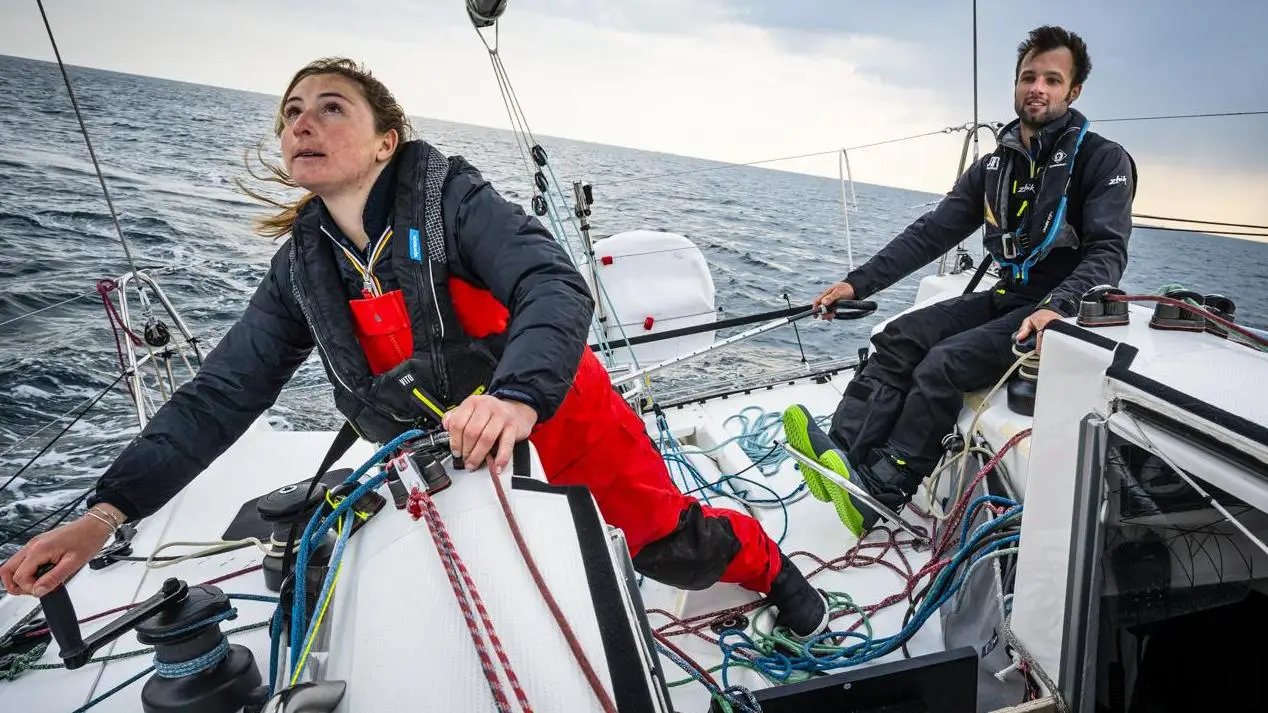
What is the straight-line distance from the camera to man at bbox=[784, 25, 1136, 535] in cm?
219

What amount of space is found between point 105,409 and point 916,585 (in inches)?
206

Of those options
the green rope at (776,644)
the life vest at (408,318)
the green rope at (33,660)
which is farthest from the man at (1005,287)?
the green rope at (33,660)

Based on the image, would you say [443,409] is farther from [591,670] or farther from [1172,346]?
[1172,346]

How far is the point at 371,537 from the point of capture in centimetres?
96

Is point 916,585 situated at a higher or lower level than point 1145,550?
lower

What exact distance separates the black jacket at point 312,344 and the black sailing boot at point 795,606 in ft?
3.44

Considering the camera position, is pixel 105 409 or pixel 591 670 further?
pixel 105 409

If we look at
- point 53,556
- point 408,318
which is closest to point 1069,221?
point 408,318

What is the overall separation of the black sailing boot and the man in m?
0.42

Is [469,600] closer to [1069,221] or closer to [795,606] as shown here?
[795,606]

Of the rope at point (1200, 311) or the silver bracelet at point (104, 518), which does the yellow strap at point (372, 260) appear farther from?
the rope at point (1200, 311)

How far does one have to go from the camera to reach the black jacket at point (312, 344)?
115cm

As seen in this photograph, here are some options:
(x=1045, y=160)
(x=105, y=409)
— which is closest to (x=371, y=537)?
(x=1045, y=160)

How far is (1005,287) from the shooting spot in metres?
2.53
